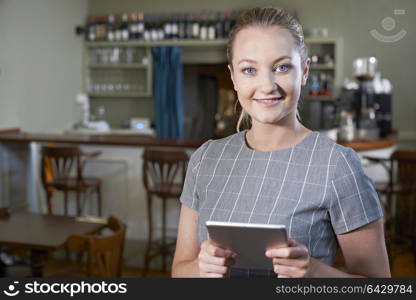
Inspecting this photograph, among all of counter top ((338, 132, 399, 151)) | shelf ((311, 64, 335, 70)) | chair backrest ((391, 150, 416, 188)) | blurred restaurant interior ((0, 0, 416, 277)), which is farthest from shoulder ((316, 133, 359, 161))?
shelf ((311, 64, 335, 70))

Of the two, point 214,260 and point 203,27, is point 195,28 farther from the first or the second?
point 214,260

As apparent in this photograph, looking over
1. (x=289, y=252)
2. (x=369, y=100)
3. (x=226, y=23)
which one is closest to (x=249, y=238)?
(x=289, y=252)

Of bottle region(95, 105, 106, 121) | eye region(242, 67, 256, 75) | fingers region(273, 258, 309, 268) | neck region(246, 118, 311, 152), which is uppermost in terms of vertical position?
eye region(242, 67, 256, 75)

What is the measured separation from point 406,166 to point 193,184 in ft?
9.30

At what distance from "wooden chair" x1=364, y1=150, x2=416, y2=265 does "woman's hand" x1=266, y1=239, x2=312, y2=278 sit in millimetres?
2635

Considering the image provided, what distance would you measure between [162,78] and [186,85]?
37 centimetres

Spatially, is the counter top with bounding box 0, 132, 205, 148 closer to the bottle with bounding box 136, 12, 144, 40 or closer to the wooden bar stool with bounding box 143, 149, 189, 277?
the wooden bar stool with bounding box 143, 149, 189, 277

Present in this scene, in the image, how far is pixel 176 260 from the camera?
108cm

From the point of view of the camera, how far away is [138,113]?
6898 mm

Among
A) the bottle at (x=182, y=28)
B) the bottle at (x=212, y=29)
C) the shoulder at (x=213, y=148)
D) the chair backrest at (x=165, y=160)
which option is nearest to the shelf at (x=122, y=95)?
the bottle at (x=182, y=28)

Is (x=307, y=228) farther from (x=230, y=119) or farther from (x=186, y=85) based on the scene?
(x=186, y=85)

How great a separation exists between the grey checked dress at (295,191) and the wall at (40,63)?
4598 millimetres

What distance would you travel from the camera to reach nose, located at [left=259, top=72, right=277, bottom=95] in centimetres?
91

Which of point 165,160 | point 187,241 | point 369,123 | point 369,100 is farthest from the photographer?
point 369,100
